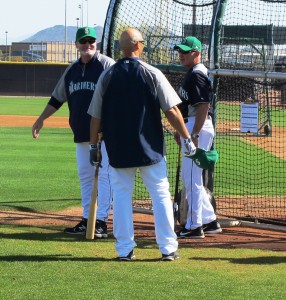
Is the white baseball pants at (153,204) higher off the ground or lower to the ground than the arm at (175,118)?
lower

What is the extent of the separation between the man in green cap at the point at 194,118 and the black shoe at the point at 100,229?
0.80 meters

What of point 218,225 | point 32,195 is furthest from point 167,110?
point 32,195

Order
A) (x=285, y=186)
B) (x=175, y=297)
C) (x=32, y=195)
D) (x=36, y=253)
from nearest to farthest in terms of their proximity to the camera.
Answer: (x=175, y=297)
(x=36, y=253)
(x=32, y=195)
(x=285, y=186)

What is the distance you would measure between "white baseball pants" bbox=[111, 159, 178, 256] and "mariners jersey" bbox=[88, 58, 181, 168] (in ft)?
0.36

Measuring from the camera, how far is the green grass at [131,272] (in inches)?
233

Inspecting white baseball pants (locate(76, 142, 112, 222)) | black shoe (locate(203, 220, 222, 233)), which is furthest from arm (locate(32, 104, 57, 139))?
black shoe (locate(203, 220, 222, 233))

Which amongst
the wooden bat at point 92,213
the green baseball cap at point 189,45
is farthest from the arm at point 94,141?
the green baseball cap at point 189,45

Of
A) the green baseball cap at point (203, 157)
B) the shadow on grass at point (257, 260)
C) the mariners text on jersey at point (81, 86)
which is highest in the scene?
the mariners text on jersey at point (81, 86)

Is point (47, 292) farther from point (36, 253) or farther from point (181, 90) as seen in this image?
point (181, 90)

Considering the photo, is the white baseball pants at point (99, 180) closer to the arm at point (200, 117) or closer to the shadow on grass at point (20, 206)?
the arm at point (200, 117)

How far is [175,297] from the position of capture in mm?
5793

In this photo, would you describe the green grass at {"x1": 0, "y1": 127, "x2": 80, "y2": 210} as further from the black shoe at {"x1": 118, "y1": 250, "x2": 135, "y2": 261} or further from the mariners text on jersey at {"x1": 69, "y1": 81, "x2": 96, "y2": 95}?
the black shoe at {"x1": 118, "y1": 250, "x2": 135, "y2": 261}

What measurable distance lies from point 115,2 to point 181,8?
0.88 meters

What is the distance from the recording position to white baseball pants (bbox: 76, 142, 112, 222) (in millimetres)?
8852
